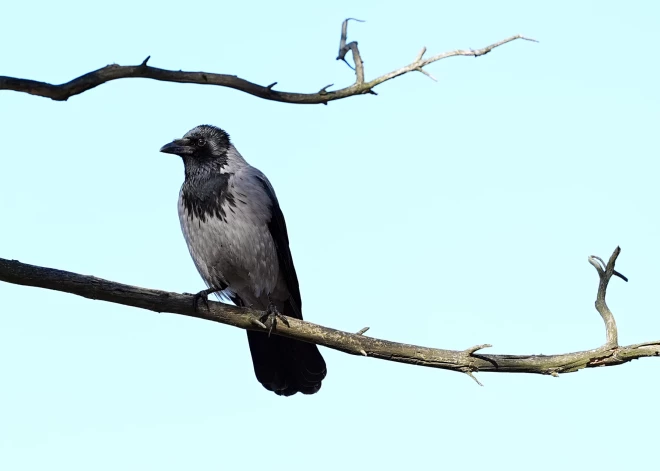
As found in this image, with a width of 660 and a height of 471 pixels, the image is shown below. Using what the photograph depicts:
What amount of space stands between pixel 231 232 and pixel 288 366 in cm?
136

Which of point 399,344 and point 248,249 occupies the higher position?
point 248,249

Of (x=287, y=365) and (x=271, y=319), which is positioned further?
(x=287, y=365)

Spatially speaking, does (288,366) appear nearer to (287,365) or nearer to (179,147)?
(287,365)

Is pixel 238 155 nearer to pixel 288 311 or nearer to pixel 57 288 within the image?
pixel 288 311

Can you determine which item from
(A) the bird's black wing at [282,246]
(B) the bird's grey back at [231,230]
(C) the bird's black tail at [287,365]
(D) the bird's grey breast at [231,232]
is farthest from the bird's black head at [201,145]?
(C) the bird's black tail at [287,365]

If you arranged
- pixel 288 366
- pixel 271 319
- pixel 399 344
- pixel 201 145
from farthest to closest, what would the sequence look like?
pixel 201 145, pixel 288 366, pixel 271 319, pixel 399 344

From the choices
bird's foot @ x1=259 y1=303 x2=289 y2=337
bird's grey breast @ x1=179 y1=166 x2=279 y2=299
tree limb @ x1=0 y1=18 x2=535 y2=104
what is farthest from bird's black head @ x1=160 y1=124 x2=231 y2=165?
tree limb @ x1=0 y1=18 x2=535 y2=104

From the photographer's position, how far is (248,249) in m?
7.75

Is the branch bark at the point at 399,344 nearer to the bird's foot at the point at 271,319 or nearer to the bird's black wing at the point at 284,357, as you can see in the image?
the bird's foot at the point at 271,319

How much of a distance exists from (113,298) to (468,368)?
8.14 ft

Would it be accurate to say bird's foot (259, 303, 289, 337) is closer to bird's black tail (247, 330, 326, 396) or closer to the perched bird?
the perched bird

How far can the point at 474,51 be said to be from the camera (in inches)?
229

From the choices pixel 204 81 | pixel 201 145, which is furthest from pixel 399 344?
pixel 201 145

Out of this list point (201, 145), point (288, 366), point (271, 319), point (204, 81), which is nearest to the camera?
point (204, 81)
